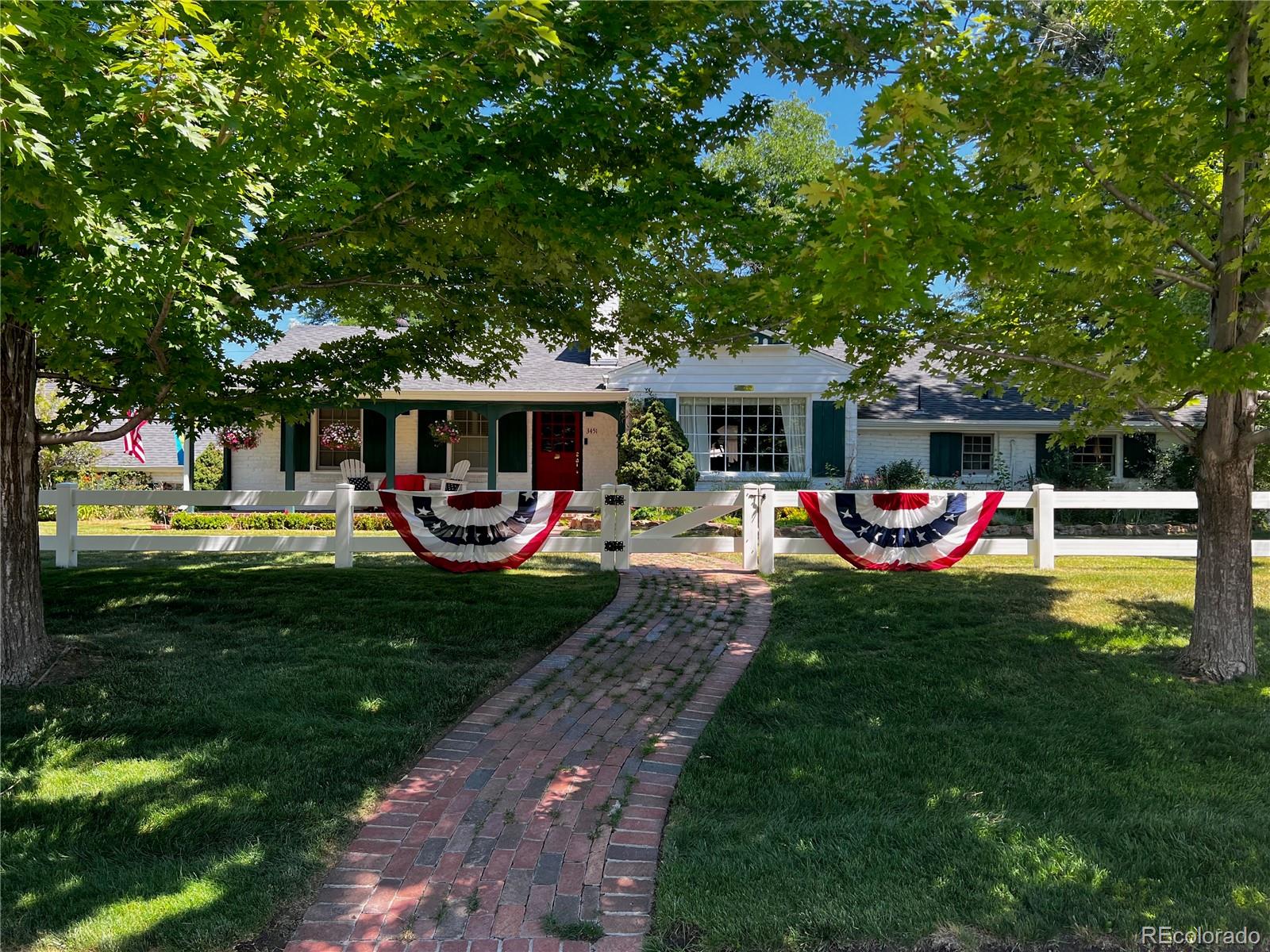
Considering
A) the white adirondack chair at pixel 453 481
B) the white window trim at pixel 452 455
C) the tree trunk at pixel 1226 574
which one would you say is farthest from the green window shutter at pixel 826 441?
the tree trunk at pixel 1226 574

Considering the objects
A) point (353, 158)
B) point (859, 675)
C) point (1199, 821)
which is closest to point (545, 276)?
point (353, 158)

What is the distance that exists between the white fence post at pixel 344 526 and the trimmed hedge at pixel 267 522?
6.15 metres

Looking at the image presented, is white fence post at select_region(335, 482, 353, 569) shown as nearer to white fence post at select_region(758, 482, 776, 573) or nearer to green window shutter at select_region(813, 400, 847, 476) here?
white fence post at select_region(758, 482, 776, 573)

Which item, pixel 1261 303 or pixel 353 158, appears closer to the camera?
pixel 353 158

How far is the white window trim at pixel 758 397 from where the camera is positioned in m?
18.6

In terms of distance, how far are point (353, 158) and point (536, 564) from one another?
24.1 feet

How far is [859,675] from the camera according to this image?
20.5ft

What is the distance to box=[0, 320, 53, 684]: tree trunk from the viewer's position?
19.5ft

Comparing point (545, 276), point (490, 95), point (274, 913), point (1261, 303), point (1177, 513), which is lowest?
point (274, 913)

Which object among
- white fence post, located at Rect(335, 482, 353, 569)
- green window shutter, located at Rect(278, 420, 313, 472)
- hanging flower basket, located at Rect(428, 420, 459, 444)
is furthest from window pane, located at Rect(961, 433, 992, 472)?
green window shutter, located at Rect(278, 420, 313, 472)

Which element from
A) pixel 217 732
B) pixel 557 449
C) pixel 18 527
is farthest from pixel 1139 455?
pixel 18 527

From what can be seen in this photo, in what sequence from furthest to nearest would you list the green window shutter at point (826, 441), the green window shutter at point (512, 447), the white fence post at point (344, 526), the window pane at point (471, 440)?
the window pane at point (471, 440) → the green window shutter at point (512, 447) → the green window shutter at point (826, 441) → the white fence post at point (344, 526)

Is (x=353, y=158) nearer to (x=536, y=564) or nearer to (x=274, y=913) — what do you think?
(x=274, y=913)

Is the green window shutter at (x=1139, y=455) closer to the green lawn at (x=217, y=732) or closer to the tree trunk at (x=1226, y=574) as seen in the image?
the tree trunk at (x=1226, y=574)
